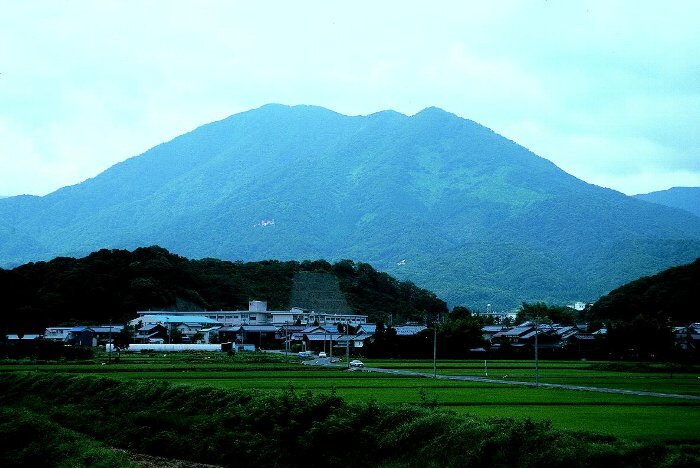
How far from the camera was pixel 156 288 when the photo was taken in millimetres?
93750

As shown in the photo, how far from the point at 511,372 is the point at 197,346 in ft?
120

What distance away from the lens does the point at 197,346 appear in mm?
71562

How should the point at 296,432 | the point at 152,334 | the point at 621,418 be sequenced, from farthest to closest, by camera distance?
the point at 152,334 → the point at 296,432 → the point at 621,418

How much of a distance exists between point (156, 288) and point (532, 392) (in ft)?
234

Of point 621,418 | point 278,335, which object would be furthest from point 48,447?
point 278,335

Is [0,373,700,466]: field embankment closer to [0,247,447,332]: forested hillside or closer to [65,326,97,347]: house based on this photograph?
[65,326,97,347]: house

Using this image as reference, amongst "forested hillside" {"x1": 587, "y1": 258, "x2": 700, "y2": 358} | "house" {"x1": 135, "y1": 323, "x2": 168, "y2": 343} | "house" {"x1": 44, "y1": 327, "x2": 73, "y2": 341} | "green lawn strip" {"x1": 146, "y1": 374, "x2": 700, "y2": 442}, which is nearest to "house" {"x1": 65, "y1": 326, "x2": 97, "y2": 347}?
"house" {"x1": 44, "y1": 327, "x2": 73, "y2": 341}

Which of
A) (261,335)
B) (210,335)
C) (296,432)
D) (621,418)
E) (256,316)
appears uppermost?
(256,316)

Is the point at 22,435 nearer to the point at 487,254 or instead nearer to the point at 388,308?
the point at 388,308

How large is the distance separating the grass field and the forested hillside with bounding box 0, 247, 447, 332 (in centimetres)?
3859

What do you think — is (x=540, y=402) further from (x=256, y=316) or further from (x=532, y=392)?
(x=256, y=316)

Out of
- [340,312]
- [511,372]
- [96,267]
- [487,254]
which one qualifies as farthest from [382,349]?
[487,254]

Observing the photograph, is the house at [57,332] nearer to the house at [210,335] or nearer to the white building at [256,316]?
the house at [210,335]

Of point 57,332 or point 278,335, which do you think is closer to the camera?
point 57,332
